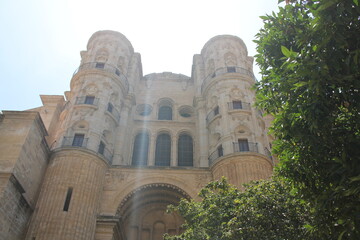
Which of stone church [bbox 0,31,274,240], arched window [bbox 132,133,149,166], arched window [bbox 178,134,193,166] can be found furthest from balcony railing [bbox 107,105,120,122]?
arched window [bbox 178,134,193,166]

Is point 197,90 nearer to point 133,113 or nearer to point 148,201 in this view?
point 133,113

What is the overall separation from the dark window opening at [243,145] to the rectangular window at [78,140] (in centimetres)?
878

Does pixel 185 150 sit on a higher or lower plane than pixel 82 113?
lower

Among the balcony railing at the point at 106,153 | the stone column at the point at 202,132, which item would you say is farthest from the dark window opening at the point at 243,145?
the balcony railing at the point at 106,153

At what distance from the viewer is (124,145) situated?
2045 centimetres

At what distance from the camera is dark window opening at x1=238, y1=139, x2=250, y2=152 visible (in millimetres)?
18109

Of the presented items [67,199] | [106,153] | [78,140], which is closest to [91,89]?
[78,140]

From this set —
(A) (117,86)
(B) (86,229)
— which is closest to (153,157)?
(A) (117,86)

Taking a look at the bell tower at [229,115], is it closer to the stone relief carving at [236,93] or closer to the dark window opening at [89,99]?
the stone relief carving at [236,93]

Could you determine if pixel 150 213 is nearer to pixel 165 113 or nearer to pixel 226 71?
pixel 165 113

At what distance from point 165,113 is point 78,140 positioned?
26.8 feet

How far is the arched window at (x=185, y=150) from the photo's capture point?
68.1ft

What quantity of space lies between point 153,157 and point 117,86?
542 centimetres

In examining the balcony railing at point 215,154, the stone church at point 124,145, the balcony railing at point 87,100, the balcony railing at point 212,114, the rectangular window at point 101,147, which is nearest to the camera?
the stone church at point 124,145
